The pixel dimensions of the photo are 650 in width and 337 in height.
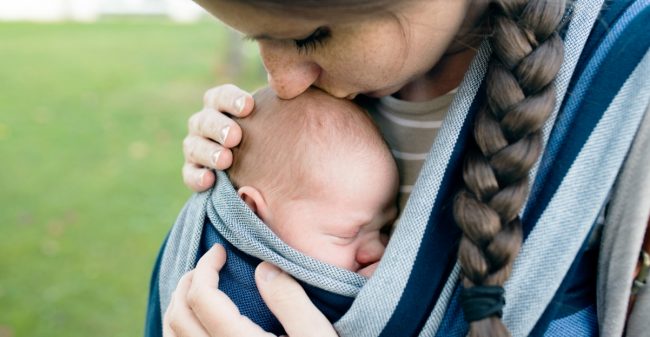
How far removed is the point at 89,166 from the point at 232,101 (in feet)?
16.2

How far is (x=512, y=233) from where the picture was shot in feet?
4.06

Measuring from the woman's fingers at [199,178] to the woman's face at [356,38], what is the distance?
388 mm

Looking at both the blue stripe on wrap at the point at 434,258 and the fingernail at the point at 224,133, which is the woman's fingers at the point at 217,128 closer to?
the fingernail at the point at 224,133

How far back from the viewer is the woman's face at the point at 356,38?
1.23m

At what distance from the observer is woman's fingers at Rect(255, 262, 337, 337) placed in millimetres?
1386

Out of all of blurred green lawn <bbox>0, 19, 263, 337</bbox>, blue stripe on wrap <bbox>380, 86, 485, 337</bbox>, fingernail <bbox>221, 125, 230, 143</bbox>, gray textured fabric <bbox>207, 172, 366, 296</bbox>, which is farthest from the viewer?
blurred green lawn <bbox>0, 19, 263, 337</bbox>

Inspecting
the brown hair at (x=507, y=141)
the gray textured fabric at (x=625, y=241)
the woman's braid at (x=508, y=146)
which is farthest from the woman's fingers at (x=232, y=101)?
the gray textured fabric at (x=625, y=241)

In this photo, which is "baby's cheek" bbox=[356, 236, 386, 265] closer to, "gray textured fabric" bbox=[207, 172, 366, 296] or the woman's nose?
"gray textured fabric" bbox=[207, 172, 366, 296]

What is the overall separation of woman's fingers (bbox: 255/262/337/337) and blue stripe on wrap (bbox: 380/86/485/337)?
0.13 m

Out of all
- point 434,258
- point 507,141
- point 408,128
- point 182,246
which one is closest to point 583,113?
point 507,141

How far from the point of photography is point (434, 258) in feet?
4.34

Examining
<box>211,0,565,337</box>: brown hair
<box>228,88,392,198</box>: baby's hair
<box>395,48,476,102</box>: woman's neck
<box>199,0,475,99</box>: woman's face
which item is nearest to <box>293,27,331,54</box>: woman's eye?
<box>199,0,475,99</box>: woman's face

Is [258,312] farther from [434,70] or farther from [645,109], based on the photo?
[645,109]

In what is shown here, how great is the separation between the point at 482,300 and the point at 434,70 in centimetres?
55
